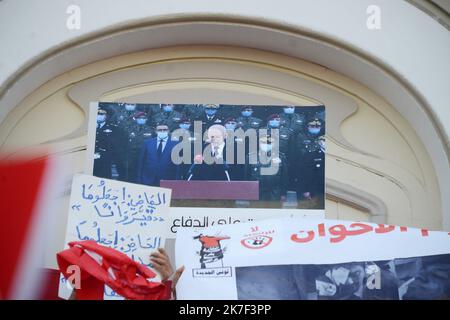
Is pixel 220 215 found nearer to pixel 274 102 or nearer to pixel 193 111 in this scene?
pixel 193 111

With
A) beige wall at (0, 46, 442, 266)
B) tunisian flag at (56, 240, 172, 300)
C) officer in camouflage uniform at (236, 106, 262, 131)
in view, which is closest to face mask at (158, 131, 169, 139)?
beige wall at (0, 46, 442, 266)

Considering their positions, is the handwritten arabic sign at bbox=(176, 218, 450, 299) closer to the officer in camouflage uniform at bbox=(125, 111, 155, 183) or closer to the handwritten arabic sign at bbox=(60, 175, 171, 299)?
the handwritten arabic sign at bbox=(60, 175, 171, 299)

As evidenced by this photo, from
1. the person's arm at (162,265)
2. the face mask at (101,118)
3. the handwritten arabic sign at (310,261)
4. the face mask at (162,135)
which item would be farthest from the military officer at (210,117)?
the person's arm at (162,265)

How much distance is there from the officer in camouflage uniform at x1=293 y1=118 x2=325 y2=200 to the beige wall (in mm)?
77

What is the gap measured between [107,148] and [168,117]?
1.38 feet

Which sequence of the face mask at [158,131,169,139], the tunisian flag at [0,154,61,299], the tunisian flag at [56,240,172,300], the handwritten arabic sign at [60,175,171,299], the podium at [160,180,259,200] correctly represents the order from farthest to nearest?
the face mask at [158,131,169,139] < the podium at [160,180,259,200] < the tunisian flag at [0,154,61,299] < the handwritten arabic sign at [60,175,171,299] < the tunisian flag at [56,240,172,300]

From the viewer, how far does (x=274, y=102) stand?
15.7 feet

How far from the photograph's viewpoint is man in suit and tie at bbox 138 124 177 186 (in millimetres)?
4613

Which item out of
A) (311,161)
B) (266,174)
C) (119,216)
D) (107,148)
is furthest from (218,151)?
(119,216)

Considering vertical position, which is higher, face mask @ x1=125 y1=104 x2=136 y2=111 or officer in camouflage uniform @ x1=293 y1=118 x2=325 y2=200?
face mask @ x1=125 y1=104 x2=136 y2=111

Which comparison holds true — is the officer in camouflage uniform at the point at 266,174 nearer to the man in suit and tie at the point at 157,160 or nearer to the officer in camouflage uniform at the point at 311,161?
the officer in camouflage uniform at the point at 311,161

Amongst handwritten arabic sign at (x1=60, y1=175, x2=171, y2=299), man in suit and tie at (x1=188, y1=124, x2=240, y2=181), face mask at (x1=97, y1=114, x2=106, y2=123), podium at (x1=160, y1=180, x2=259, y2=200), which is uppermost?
face mask at (x1=97, y1=114, x2=106, y2=123)
